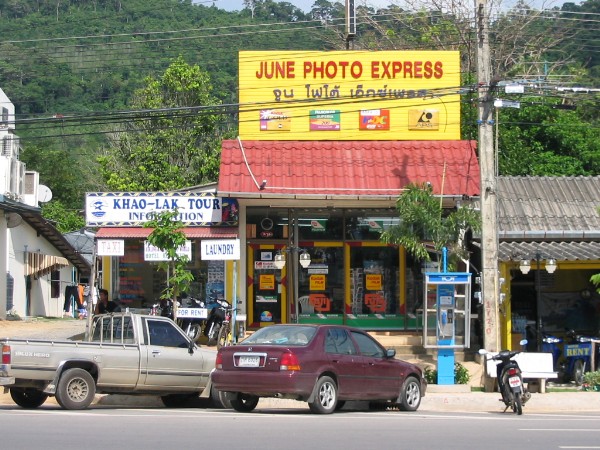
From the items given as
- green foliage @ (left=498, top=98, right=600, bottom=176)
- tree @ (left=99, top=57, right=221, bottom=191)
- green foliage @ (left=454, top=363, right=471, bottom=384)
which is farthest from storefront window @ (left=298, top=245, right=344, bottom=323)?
tree @ (left=99, top=57, right=221, bottom=191)

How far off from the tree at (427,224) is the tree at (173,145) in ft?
82.5

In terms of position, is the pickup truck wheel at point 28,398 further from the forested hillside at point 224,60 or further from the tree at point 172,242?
the forested hillside at point 224,60

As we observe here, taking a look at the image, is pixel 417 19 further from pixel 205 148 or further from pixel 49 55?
pixel 49 55

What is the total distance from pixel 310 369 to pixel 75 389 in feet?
12.5

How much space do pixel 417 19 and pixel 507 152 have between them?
1100 cm

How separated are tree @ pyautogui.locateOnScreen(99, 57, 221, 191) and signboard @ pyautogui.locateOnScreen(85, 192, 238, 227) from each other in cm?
2088

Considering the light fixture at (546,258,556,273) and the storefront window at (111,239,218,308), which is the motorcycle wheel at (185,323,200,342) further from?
the light fixture at (546,258,556,273)

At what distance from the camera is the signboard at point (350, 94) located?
26703 millimetres

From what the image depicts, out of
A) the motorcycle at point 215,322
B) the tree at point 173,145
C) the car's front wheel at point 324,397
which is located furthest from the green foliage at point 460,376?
the tree at point 173,145

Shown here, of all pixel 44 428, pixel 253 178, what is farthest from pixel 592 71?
pixel 44 428

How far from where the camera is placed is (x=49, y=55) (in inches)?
3246

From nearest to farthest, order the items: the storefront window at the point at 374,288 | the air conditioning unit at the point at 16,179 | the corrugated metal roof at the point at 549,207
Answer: the corrugated metal roof at the point at 549,207, the storefront window at the point at 374,288, the air conditioning unit at the point at 16,179

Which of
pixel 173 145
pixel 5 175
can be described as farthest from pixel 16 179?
pixel 173 145

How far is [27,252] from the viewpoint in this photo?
40156 millimetres
